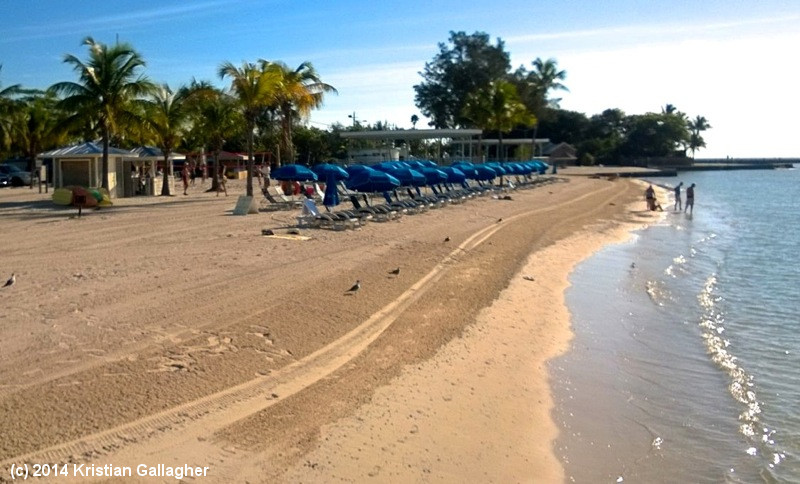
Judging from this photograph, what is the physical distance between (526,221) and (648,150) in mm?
79326

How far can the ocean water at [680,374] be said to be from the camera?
689 cm

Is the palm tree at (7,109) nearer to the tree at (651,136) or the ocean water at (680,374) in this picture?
the ocean water at (680,374)

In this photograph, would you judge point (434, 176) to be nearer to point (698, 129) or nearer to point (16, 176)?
point (16, 176)

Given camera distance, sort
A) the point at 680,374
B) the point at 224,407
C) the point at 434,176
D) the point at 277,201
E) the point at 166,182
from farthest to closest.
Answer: the point at 166,182 → the point at 434,176 → the point at 277,201 → the point at 680,374 → the point at 224,407

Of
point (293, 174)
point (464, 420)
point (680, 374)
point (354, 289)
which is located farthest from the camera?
point (293, 174)

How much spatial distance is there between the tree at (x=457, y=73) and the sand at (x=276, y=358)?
2583 inches

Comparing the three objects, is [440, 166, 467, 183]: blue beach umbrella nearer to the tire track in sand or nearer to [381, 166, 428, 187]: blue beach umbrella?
[381, 166, 428, 187]: blue beach umbrella

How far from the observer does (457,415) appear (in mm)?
7285

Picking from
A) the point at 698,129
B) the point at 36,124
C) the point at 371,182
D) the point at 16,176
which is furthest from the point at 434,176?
the point at 698,129

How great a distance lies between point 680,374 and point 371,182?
14119 mm

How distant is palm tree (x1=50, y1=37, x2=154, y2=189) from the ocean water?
56.1 ft

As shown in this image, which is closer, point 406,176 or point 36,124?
point 406,176

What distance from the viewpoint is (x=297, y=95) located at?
106ft

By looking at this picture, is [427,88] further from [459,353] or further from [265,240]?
[459,353]
